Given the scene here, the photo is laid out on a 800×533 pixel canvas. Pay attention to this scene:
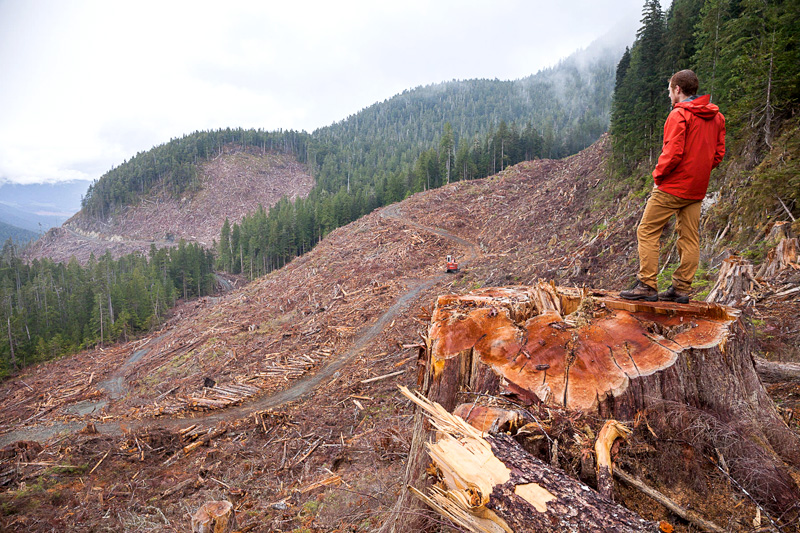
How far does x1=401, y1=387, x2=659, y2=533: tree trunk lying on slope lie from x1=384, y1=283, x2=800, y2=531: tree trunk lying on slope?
2.09 ft

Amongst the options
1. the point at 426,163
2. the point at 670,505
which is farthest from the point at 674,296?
the point at 426,163

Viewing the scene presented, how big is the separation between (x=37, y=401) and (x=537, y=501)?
31.3 meters

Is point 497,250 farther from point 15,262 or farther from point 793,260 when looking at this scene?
point 15,262

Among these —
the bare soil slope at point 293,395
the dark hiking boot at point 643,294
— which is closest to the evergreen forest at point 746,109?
the bare soil slope at point 293,395

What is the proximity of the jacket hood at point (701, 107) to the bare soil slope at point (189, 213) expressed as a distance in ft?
333

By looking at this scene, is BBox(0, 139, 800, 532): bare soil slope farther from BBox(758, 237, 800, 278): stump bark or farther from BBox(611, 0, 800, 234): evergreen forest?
BBox(611, 0, 800, 234): evergreen forest

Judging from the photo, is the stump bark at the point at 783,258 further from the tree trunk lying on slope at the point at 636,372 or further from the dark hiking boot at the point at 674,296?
the tree trunk lying on slope at the point at 636,372

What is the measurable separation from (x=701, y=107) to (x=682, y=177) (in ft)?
2.13

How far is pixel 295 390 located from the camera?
14.2 meters

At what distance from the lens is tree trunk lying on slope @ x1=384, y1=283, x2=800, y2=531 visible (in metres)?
2.39

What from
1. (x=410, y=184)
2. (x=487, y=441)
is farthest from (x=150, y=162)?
(x=487, y=441)

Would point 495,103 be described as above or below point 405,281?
above

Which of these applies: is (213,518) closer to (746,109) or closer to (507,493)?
(507,493)

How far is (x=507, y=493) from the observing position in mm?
1817
